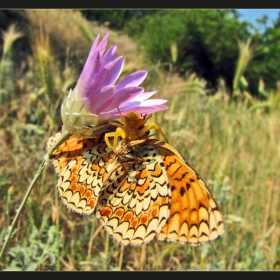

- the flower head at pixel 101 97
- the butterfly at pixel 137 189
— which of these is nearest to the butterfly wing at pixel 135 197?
the butterfly at pixel 137 189

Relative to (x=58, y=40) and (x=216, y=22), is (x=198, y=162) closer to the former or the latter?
(x=58, y=40)

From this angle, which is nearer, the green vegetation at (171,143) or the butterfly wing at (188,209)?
the butterfly wing at (188,209)

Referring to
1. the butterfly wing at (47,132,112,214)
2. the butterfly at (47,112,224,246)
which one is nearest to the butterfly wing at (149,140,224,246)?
the butterfly at (47,112,224,246)

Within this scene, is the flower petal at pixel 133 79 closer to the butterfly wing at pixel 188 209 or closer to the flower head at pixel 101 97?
the flower head at pixel 101 97

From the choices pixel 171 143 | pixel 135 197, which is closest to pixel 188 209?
pixel 135 197

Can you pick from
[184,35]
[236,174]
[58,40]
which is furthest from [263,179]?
[184,35]

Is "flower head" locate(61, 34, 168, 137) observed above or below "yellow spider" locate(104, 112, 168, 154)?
above

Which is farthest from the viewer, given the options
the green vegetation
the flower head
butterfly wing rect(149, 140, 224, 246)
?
the green vegetation

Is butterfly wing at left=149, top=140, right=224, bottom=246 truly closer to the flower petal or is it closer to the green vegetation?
the flower petal

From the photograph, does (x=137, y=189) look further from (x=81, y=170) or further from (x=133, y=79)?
(x=133, y=79)

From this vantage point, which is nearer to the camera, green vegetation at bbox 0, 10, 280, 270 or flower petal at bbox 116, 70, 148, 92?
flower petal at bbox 116, 70, 148, 92
